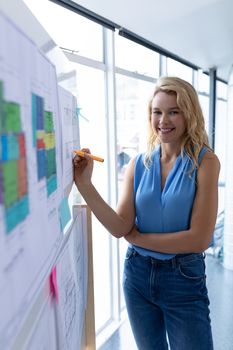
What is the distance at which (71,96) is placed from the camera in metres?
1.00

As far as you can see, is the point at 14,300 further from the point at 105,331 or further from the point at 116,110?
the point at 105,331

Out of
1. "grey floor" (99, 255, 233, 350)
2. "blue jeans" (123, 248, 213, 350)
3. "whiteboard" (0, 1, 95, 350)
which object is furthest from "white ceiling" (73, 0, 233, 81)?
"grey floor" (99, 255, 233, 350)

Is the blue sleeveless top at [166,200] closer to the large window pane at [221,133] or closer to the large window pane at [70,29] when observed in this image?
the large window pane at [70,29]

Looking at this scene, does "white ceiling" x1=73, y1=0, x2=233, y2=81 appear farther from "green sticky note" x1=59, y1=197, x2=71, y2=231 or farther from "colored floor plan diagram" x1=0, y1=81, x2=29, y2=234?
"colored floor plan diagram" x1=0, y1=81, x2=29, y2=234

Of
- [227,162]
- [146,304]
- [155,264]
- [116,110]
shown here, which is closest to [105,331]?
[146,304]

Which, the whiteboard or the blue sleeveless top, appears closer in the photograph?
the whiteboard

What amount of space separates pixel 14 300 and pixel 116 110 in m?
1.97

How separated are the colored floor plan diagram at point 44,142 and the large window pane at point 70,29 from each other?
970 mm

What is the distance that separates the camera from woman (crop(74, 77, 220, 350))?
3.66 feet

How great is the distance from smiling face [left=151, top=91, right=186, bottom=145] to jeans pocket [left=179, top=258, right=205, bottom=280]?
18.1 inches

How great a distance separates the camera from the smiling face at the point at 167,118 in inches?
45.1

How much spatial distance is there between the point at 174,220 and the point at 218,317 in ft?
5.64

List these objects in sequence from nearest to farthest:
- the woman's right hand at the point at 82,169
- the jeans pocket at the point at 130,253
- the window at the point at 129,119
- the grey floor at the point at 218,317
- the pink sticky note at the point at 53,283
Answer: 1. the pink sticky note at the point at 53,283
2. the woman's right hand at the point at 82,169
3. the jeans pocket at the point at 130,253
4. the grey floor at the point at 218,317
5. the window at the point at 129,119

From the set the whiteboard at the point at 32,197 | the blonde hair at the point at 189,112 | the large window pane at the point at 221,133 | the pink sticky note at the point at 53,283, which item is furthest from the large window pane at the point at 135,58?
the large window pane at the point at 221,133
